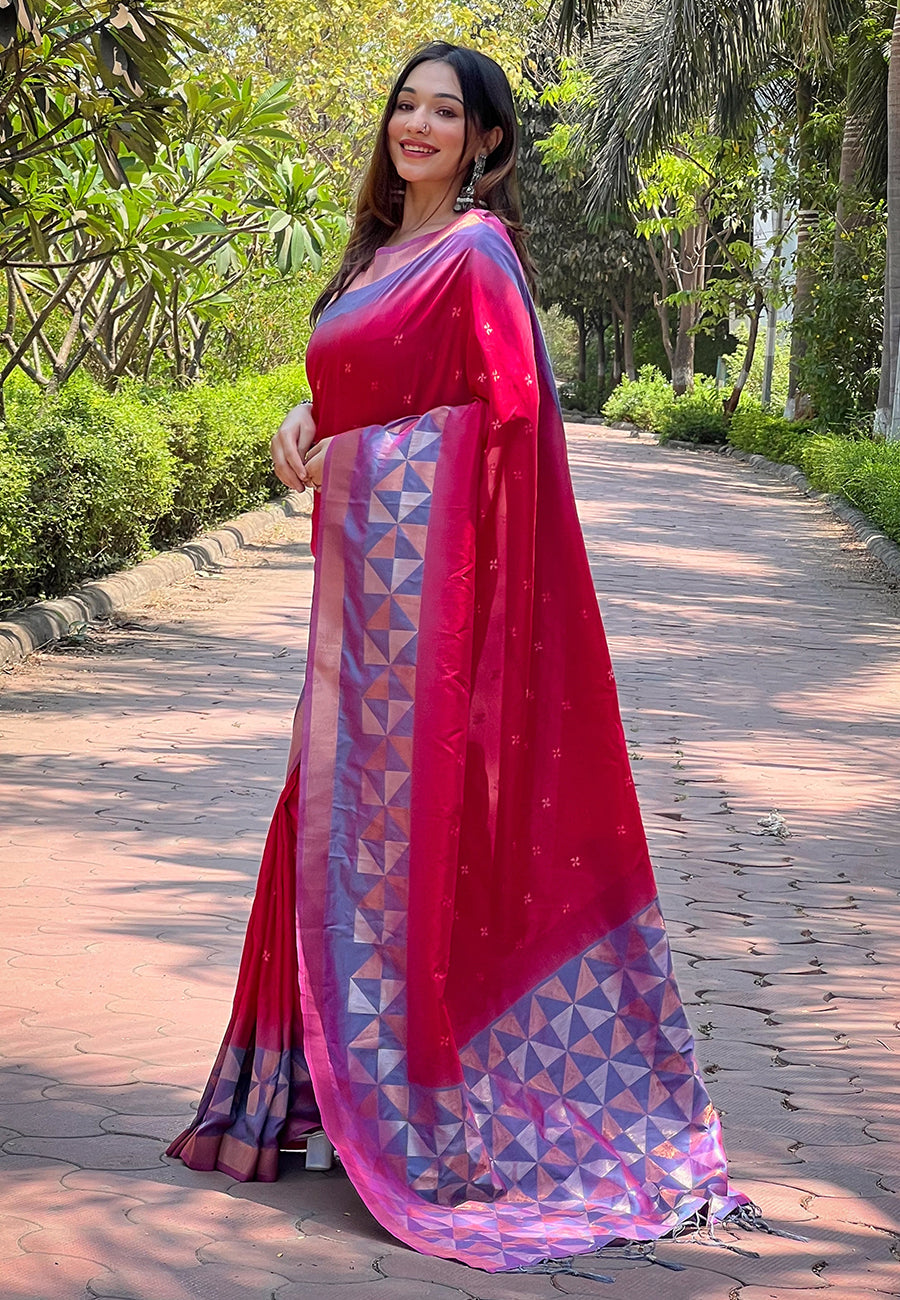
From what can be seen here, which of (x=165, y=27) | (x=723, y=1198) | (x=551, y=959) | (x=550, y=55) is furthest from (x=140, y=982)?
(x=550, y=55)

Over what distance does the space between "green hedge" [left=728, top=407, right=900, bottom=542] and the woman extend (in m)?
11.1

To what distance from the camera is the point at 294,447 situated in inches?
106

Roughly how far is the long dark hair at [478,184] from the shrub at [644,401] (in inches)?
1153

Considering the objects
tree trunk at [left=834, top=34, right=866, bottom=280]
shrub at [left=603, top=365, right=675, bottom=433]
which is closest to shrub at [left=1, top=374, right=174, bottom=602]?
tree trunk at [left=834, top=34, right=866, bottom=280]

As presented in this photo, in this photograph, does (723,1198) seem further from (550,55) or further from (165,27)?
(550,55)

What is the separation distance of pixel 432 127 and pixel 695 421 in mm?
27850

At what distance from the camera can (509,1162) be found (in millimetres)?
2564

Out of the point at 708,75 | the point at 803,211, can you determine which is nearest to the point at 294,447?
the point at 708,75

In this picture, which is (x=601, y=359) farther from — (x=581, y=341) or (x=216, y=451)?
(x=216, y=451)

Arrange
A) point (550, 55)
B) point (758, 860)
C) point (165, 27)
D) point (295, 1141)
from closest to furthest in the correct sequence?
point (295, 1141) → point (758, 860) → point (165, 27) → point (550, 55)

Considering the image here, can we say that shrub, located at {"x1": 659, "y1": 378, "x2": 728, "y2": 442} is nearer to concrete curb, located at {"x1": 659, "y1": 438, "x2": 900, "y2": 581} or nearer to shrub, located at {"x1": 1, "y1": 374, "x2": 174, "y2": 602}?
concrete curb, located at {"x1": 659, "y1": 438, "x2": 900, "y2": 581}

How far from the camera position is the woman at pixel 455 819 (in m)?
2.49

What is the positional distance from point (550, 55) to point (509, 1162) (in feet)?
115

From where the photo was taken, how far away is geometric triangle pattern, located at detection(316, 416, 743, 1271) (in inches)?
97.2
